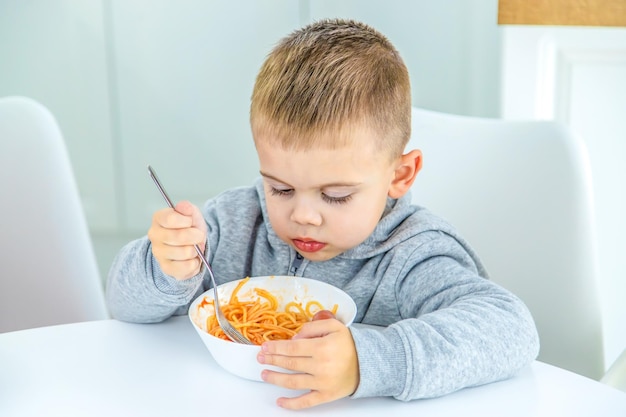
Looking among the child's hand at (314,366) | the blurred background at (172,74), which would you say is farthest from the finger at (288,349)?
the blurred background at (172,74)

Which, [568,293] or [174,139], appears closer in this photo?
[568,293]

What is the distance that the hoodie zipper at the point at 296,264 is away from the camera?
1.20m

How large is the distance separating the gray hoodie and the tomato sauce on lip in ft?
0.29

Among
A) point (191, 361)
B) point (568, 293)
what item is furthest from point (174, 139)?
point (191, 361)

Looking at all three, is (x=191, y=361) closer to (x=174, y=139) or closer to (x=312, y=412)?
(x=312, y=412)

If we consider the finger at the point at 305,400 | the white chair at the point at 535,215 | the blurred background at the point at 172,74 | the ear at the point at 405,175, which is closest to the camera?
the finger at the point at 305,400

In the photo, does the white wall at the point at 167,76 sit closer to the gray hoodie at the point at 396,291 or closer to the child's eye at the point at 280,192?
the gray hoodie at the point at 396,291

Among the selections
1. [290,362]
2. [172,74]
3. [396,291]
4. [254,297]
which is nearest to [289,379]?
[290,362]

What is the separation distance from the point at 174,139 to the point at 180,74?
24 centimetres

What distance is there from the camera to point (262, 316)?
3.24 feet

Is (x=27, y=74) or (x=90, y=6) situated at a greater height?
(x=90, y=6)

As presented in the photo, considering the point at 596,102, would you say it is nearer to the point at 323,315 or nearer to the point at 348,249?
the point at 348,249

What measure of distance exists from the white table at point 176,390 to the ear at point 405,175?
14.1 inches

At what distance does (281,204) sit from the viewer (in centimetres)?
106
